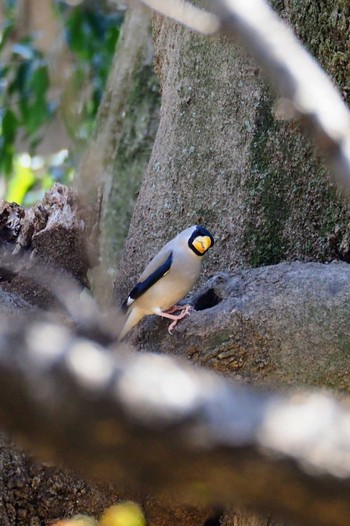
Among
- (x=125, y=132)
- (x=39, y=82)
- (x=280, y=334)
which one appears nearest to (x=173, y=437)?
(x=280, y=334)

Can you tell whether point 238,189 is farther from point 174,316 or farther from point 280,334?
point 280,334

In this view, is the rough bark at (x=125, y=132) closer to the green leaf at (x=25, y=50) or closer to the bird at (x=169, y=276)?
the bird at (x=169, y=276)

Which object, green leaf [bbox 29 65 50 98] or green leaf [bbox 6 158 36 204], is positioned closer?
green leaf [bbox 29 65 50 98]

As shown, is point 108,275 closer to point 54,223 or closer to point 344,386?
point 54,223

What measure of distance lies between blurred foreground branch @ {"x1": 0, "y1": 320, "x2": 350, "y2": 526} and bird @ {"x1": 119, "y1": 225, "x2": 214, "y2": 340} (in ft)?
5.13

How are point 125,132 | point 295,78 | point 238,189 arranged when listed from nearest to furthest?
point 295,78 → point 238,189 → point 125,132

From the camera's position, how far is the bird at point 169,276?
201cm

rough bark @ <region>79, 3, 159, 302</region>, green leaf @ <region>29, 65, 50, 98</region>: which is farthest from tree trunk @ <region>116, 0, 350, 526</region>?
green leaf @ <region>29, 65, 50, 98</region>

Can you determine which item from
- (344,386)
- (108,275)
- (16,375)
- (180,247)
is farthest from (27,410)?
(108,275)

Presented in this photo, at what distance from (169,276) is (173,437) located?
1.74m

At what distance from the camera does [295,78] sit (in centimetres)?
53

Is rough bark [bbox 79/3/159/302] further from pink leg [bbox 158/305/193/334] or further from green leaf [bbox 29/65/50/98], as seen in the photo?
pink leg [bbox 158/305/193/334]

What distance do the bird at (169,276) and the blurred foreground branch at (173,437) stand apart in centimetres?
156

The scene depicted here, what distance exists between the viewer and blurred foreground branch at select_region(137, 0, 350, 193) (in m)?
0.53
